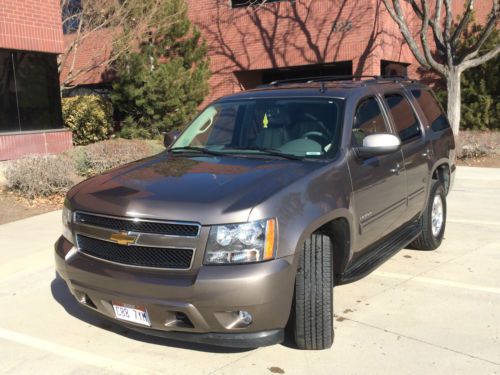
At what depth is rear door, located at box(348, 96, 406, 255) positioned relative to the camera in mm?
4137

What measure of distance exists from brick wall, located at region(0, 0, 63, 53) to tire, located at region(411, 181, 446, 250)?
9.36 meters

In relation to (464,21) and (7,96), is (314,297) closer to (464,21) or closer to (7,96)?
(7,96)

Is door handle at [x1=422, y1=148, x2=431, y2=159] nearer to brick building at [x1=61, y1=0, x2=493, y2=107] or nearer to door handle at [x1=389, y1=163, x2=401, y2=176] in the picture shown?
door handle at [x1=389, y1=163, x2=401, y2=176]

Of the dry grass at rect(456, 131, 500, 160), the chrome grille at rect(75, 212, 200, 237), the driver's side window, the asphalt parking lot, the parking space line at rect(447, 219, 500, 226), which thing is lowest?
the parking space line at rect(447, 219, 500, 226)

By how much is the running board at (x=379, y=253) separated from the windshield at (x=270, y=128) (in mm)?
935

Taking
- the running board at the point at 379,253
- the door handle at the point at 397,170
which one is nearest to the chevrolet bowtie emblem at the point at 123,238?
the running board at the point at 379,253

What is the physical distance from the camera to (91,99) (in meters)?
18.1

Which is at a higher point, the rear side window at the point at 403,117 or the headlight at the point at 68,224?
the rear side window at the point at 403,117

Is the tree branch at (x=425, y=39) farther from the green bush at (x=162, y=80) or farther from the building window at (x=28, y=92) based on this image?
the building window at (x=28, y=92)

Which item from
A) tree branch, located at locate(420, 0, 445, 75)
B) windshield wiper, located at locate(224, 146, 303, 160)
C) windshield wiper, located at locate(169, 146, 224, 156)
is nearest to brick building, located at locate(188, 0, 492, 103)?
tree branch, located at locate(420, 0, 445, 75)

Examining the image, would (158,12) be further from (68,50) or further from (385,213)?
(385,213)

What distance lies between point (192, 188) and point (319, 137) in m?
1.34

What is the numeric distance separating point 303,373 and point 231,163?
1.59 m

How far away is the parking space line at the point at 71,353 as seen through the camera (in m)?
3.55
